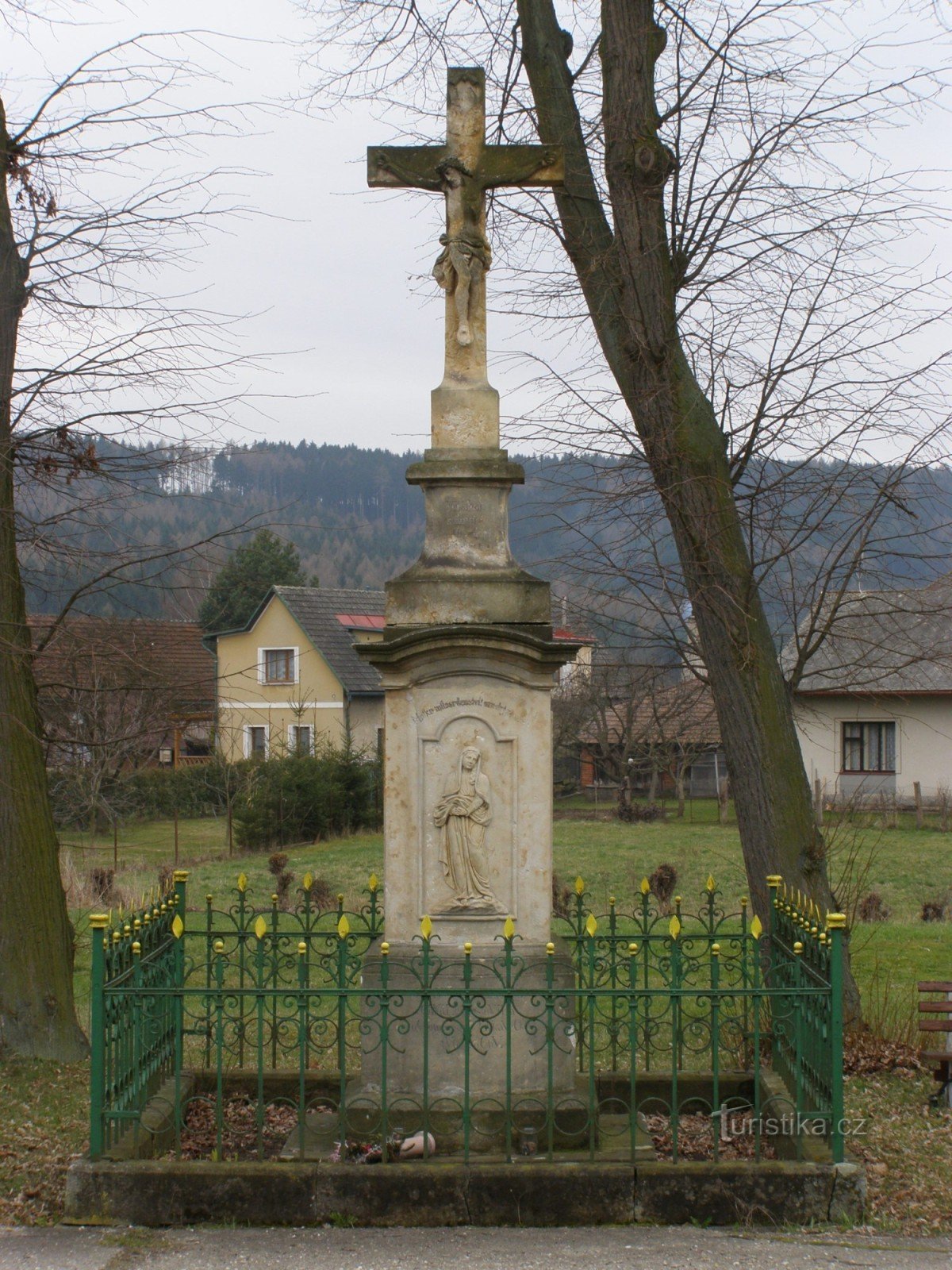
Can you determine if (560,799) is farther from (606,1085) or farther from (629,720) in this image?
(606,1085)

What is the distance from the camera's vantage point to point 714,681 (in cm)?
849

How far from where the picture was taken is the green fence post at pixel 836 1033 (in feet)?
17.6

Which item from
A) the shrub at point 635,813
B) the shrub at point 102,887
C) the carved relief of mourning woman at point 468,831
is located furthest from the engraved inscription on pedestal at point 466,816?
the shrub at point 635,813

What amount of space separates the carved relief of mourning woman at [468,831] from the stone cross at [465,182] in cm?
175

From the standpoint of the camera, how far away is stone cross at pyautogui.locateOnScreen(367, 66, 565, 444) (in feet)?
21.9

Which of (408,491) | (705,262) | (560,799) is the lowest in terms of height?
(560,799)

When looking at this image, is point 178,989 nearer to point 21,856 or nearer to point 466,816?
point 466,816

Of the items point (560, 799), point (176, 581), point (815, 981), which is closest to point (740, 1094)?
point (815, 981)

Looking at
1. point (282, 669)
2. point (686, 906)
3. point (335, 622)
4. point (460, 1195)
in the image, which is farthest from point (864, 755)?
point (460, 1195)

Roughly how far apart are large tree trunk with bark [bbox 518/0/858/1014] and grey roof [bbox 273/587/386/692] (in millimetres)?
24657

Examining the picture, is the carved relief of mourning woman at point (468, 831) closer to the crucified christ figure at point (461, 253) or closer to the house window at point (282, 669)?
the crucified christ figure at point (461, 253)

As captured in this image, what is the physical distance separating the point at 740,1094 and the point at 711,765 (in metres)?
35.3

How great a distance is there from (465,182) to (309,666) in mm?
28292

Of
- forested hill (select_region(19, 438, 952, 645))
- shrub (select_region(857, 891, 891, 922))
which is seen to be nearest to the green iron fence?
forested hill (select_region(19, 438, 952, 645))
